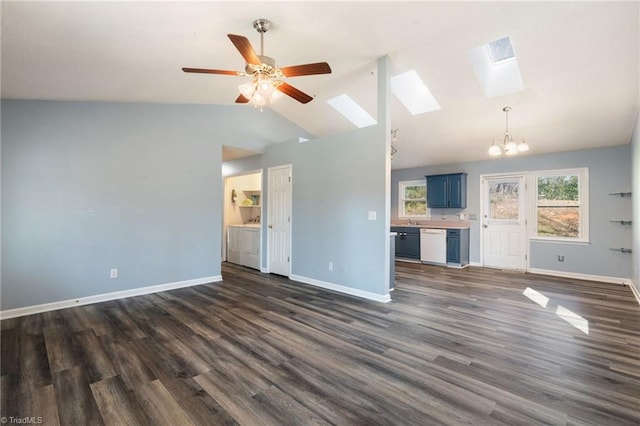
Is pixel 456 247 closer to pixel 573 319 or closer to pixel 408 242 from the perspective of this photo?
pixel 408 242

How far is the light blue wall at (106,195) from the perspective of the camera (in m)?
3.52

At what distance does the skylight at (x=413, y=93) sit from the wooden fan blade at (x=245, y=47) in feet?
9.03

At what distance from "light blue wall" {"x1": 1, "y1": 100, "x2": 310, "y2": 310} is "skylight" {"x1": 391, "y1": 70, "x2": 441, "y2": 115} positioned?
2.85 m

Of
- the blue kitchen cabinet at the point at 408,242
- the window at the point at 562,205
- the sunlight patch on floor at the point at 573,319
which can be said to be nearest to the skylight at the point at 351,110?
the blue kitchen cabinet at the point at 408,242

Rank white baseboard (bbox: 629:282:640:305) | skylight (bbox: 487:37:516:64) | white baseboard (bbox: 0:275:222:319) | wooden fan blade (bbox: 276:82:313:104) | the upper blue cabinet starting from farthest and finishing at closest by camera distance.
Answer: the upper blue cabinet < white baseboard (bbox: 629:282:640:305) < skylight (bbox: 487:37:516:64) < white baseboard (bbox: 0:275:222:319) < wooden fan blade (bbox: 276:82:313:104)

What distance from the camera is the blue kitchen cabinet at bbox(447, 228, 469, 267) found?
651 cm

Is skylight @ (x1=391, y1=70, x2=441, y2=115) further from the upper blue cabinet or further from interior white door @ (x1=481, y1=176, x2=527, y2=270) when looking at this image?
interior white door @ (x1=481, y1=176, x2=527, y2=270)

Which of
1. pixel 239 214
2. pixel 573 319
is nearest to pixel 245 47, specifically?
pixel 573 319

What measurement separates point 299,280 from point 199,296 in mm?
1646

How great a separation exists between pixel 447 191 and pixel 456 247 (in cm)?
135

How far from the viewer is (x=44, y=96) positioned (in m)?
3.55

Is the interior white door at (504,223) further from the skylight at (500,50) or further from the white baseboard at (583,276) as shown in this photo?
the skylight at (500,50)

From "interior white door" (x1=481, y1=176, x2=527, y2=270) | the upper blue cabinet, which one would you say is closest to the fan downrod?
the upper blue cabinet

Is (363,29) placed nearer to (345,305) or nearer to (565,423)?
(345,305)
